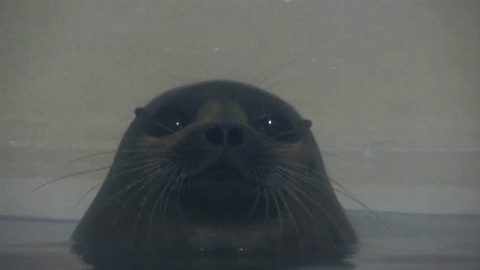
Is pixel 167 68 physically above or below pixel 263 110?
above

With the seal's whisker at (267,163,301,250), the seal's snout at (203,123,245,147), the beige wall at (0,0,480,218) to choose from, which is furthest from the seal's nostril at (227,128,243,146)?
the beige wall at (0,0,480,218)

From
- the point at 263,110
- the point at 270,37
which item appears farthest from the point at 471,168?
the point at 263,110

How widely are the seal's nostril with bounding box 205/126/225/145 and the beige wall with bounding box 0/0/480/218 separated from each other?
1.14m

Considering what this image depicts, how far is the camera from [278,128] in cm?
249

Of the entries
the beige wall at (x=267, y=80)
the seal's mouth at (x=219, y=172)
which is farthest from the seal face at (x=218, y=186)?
the beige wall at (x=267, y=80)

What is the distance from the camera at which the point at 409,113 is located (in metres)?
3.39

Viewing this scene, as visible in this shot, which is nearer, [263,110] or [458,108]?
[263,110]

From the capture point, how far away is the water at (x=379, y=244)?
205 centimetres

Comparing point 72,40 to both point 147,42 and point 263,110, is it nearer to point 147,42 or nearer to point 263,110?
point 147,42

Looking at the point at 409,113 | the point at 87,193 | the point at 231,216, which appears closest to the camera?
the point at 231,216

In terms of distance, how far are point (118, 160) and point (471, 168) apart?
1.47 m

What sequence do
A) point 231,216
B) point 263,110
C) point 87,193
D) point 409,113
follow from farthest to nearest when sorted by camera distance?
point 409,113 → point 87,193 → point 263,110 → point 231,216

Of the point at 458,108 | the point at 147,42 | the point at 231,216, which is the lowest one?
the point at 231,216

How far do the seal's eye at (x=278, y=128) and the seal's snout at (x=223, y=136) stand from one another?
0.91 ft
